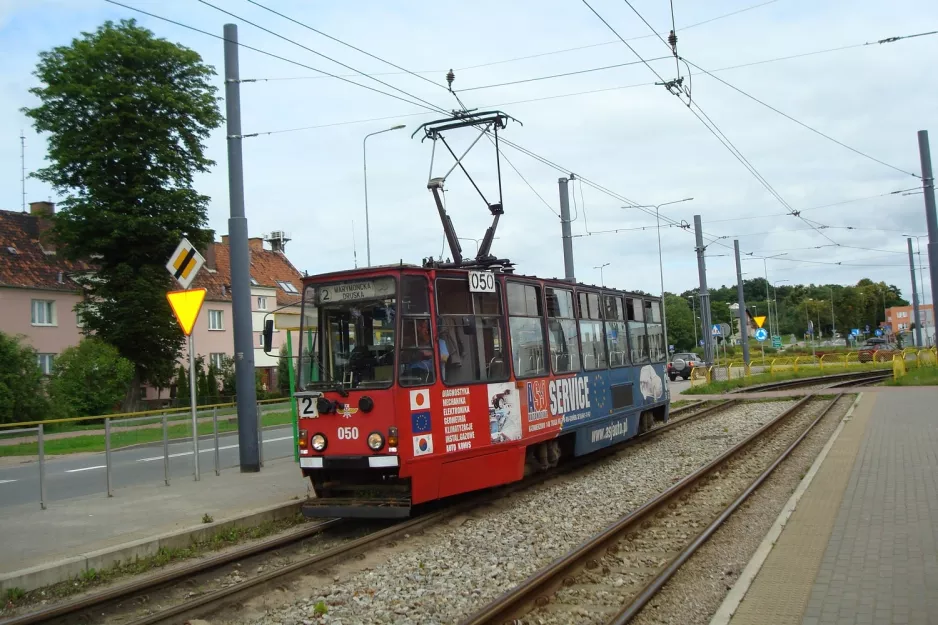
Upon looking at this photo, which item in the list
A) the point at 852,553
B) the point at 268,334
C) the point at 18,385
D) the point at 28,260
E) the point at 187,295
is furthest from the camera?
the point at 28,260

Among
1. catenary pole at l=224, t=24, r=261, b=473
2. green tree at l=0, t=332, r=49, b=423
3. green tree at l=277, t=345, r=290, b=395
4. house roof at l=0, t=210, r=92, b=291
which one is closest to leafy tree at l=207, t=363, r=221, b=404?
house roof at l=0, t=210, r=92, b=291

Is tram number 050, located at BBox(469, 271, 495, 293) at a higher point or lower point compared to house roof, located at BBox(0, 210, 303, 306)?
lower

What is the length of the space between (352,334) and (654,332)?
9606 millimetres

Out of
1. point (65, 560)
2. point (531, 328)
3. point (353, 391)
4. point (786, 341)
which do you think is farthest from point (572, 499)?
point (786, 341)

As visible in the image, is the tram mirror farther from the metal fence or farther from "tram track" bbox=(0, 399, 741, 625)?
the metal fence

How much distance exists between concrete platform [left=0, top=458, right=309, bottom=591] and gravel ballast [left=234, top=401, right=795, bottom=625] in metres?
1.99

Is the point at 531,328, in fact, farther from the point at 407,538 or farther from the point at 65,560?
the point at 65,560

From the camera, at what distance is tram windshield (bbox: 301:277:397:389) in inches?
368

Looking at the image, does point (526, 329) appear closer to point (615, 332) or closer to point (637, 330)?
point (615, 332)

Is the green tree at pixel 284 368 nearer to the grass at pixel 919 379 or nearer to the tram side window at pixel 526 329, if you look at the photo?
the tram side window at pixel 526 329

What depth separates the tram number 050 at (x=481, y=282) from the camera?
10125 millimetres

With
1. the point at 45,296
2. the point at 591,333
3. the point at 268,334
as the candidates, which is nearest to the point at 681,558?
the point at 268,334

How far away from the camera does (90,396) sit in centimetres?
3309

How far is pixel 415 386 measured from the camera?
920 cm
